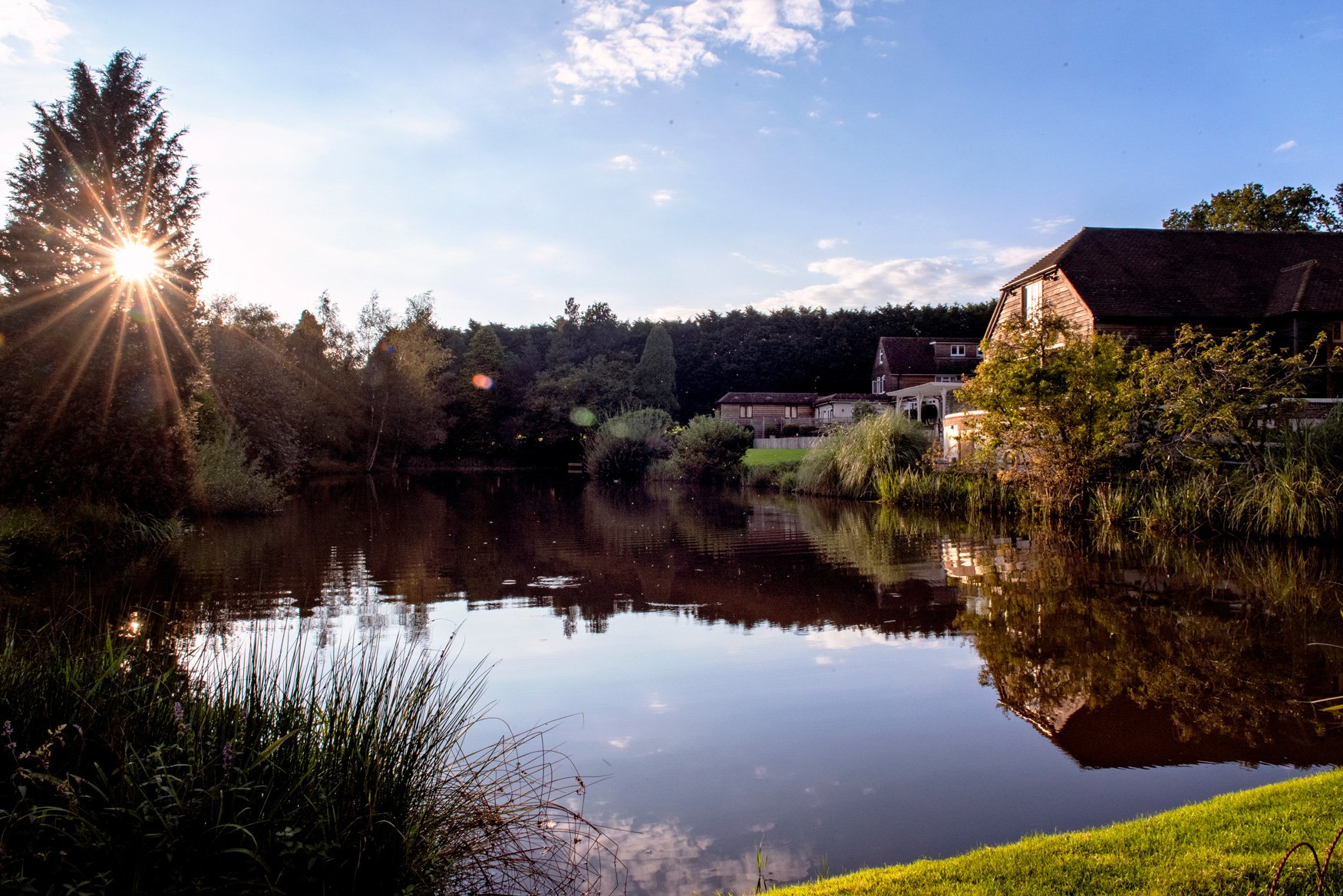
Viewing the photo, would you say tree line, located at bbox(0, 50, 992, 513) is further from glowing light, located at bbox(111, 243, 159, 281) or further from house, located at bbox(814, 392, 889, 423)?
house, located at bbox(814, 392, 889, 423)

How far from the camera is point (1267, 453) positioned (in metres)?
14.5

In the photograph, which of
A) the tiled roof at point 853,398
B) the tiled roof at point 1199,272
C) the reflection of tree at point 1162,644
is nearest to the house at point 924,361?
the tiled roof at point 853,398

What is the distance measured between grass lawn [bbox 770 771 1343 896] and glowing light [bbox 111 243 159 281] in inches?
604

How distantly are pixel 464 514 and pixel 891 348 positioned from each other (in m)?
39.0

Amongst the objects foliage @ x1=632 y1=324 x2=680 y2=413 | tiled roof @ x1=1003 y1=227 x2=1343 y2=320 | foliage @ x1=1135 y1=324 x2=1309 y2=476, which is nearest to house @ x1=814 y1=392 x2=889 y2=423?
foliage @ x1=632 y1=324 x2=680 y2=413

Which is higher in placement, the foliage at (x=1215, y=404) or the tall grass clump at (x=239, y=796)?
the foliage at (x=1215, y=404)

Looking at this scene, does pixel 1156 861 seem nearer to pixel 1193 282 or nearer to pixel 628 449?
pixel 1193 282

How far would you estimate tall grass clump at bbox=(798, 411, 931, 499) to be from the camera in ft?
75.8

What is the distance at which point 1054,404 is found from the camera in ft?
52.0

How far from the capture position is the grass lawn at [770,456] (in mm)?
33312

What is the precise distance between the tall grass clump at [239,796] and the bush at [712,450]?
2927cm

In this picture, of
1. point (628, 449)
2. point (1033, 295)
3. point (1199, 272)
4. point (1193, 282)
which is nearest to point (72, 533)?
point (628, 449)

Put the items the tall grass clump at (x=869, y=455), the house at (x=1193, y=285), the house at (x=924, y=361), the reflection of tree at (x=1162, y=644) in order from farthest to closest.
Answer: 1. the house at (x=924, y=361)
2. the tall grass clump at (x=869, y=455)
3. the house at (x=1193, y=285)
4. the reflection of tree at (x=1162, y=644)

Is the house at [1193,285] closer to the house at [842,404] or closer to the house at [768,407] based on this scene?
the house at [842,404]
